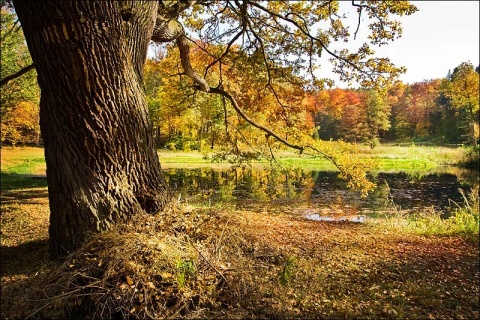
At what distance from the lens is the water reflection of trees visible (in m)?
12.3

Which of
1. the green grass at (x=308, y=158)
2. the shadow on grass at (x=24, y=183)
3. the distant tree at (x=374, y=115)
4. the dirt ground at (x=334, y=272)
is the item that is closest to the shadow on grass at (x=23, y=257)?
the dirt ground at (x=334, y=272)

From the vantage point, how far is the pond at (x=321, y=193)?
11203 millimetres

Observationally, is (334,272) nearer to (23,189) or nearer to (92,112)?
(92,112)

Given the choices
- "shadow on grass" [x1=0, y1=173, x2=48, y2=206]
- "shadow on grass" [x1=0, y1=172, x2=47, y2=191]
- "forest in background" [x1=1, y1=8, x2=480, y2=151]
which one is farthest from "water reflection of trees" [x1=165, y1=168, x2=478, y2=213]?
"shadow on grass" [x1=0, y1=172, x2=47, y2=191]

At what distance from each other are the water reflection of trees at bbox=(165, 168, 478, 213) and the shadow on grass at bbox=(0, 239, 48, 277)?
447 cm

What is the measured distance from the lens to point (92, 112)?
300cm

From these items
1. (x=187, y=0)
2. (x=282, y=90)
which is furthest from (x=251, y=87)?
(x=187, y=0)

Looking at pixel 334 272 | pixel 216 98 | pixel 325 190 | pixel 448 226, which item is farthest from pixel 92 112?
pixel 325 190

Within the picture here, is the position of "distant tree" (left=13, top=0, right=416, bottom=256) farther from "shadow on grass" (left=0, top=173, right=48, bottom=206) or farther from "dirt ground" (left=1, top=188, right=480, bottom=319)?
"shadow on grass" (left=0, top=173, right=48, bottom=206)

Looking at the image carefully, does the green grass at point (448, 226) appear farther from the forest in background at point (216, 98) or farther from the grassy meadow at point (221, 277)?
the forest in background at point (216, 98)

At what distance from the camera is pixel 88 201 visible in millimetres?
3162

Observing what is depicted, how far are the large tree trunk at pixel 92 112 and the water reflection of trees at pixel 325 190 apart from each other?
16.3ft

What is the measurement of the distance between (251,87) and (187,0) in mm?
3516

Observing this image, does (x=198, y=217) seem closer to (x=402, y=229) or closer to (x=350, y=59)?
(x=350, y=59)
